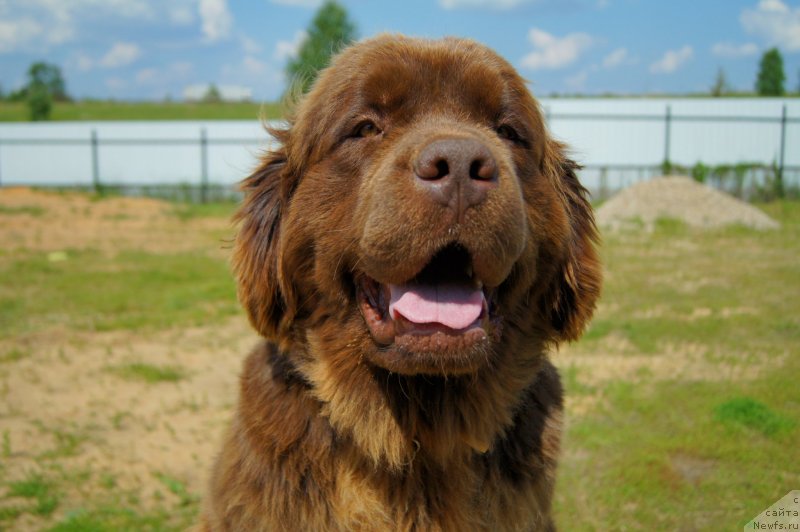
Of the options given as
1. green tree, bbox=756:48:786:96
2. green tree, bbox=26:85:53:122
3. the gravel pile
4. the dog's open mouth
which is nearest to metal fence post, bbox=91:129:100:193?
the gravel pile

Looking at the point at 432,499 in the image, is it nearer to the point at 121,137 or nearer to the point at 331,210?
the point at 331,210

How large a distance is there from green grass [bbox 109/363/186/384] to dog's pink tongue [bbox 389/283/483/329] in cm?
466

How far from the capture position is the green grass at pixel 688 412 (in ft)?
13.9

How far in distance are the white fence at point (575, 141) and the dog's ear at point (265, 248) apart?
2244cm

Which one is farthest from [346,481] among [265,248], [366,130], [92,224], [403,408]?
[92,224]

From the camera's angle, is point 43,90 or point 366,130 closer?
point 366,130

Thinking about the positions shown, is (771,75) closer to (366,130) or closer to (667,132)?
(667,132)

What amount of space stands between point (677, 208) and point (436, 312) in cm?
1619

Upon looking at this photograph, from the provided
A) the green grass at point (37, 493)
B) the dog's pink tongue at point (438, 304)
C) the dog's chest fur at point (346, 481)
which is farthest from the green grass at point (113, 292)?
the dog's pink tongue at point (438, 304)

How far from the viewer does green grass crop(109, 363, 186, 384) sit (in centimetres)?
665

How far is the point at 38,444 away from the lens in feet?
16.9

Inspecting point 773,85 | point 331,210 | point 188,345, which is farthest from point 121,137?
point 773,85

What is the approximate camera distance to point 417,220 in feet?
7.86

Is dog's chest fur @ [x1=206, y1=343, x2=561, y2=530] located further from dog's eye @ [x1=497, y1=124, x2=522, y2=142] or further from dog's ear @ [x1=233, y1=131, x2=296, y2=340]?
dog's eye @ [x1=497, y1=124, x2=522, y2=142]
